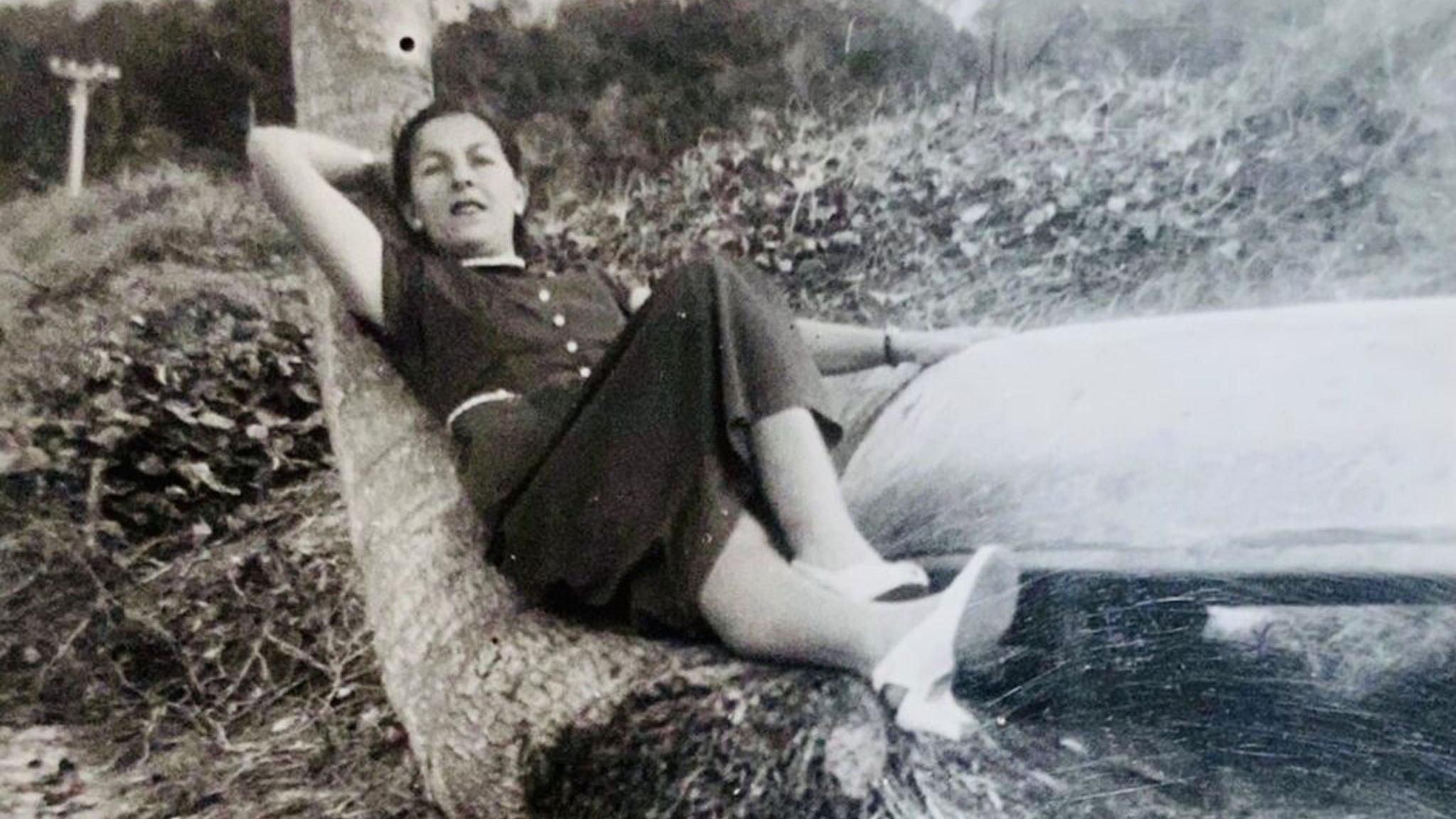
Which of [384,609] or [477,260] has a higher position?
[477,260]

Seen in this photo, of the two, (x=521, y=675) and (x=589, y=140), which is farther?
(x=589, y=140)

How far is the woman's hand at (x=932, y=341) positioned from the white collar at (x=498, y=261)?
1.64ft

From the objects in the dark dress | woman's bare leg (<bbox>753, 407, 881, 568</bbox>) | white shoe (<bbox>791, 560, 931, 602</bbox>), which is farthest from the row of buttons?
white shoe (<bbox>791, 560, 931, 602</bbox>)

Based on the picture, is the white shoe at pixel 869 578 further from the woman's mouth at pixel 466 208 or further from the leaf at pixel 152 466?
the leaf at pixel 152 466

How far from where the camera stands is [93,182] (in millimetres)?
1758

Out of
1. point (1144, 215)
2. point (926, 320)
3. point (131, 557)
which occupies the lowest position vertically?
point (131, 557)

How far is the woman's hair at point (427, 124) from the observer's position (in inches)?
67.4

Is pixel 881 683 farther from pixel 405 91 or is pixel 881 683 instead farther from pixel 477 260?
pixel 405 91

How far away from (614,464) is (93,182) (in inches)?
32.1

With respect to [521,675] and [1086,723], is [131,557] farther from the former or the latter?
[1086,723]

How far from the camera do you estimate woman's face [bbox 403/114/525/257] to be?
1.71m

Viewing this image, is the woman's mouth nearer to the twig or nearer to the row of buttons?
the row of buttons

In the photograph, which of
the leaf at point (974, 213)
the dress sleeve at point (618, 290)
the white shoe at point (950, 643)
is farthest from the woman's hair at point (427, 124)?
the white shoe at point (950, 643)

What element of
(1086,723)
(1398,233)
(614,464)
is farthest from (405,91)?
(1398,233)
